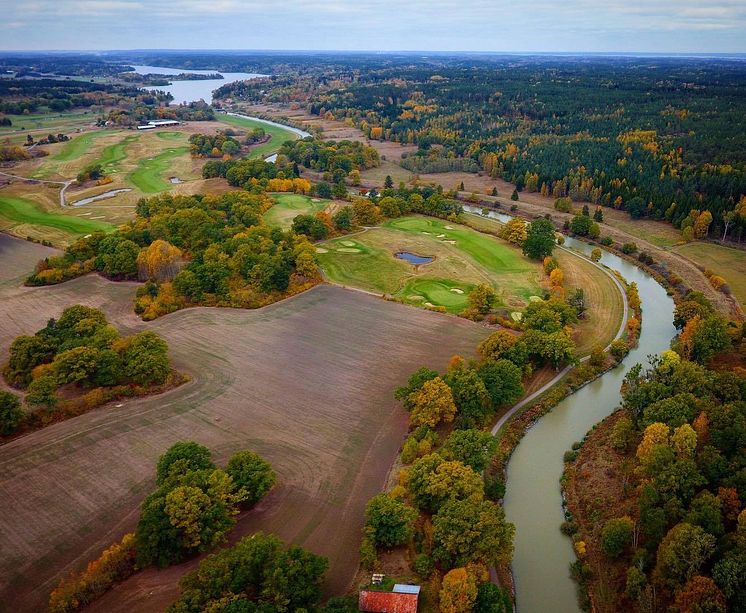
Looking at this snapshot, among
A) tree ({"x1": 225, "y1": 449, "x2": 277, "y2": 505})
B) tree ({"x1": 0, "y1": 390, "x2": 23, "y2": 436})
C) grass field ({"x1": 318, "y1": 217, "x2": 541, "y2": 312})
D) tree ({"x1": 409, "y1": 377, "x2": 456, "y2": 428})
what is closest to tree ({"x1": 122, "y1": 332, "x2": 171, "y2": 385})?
tree ({"x1": 0, "y1": 390, "x2": 23, "y2": 436})

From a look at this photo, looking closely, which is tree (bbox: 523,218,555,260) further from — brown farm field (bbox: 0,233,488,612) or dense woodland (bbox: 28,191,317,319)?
dense woodland (bbox: 28,191,317,319)

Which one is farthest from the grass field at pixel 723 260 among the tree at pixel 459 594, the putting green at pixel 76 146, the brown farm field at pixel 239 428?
the putting green at pixel 76 146

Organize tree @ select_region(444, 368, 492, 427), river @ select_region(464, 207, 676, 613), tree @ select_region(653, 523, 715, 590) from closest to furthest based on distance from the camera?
tree @ select_region(653, 523, 715, 590), river @ select_region(464, 207, 676, 613), tree @ select_region(444, 368, 492, 427)

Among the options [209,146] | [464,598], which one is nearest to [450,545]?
[464,598]

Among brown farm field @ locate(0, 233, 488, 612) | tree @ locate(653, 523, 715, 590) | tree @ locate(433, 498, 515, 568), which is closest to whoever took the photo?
tree @ locate(653, 523, 715, 590)

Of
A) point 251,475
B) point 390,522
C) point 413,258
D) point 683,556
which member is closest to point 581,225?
point 413,258

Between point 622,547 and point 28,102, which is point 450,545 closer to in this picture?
point 622,547

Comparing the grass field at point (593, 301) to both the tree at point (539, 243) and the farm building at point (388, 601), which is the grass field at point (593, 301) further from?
the farm building at point (388, 601)
